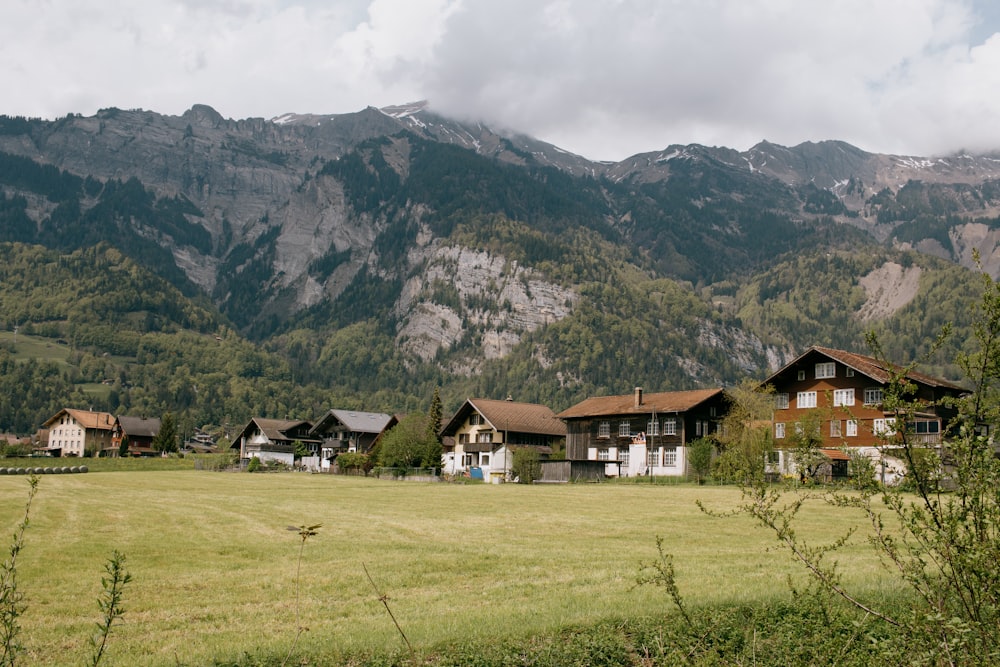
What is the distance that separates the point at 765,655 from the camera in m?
13.1

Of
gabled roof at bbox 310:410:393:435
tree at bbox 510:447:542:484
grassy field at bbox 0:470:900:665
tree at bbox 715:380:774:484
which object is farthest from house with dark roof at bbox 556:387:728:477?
gabled roof at bbox 310:410:393:435

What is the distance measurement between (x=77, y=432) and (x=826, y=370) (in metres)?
150

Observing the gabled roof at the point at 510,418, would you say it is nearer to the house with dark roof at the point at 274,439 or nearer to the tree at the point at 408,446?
the tree at the point at 408,446

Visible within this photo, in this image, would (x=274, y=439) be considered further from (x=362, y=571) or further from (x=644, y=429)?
(x=362, y=571)

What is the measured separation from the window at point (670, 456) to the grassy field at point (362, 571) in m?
39.6

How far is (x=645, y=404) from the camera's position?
82.4 m

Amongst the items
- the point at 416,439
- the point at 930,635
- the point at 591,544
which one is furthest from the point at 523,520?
the point at 416,439

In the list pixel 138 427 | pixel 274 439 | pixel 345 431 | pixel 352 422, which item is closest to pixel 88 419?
pixel 138 427

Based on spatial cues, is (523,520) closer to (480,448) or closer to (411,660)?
(411,660)

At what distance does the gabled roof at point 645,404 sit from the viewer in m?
78.6

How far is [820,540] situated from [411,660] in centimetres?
1768

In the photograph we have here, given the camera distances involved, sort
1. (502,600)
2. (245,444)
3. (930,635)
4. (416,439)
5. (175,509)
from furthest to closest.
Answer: (245,444) < (416,439) < (175,509) < (502,600) < (930,635)

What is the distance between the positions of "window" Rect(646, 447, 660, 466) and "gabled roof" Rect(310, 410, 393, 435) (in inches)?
2039

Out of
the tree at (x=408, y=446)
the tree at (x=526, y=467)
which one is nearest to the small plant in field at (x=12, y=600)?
the tree at (x=526, y=467)
